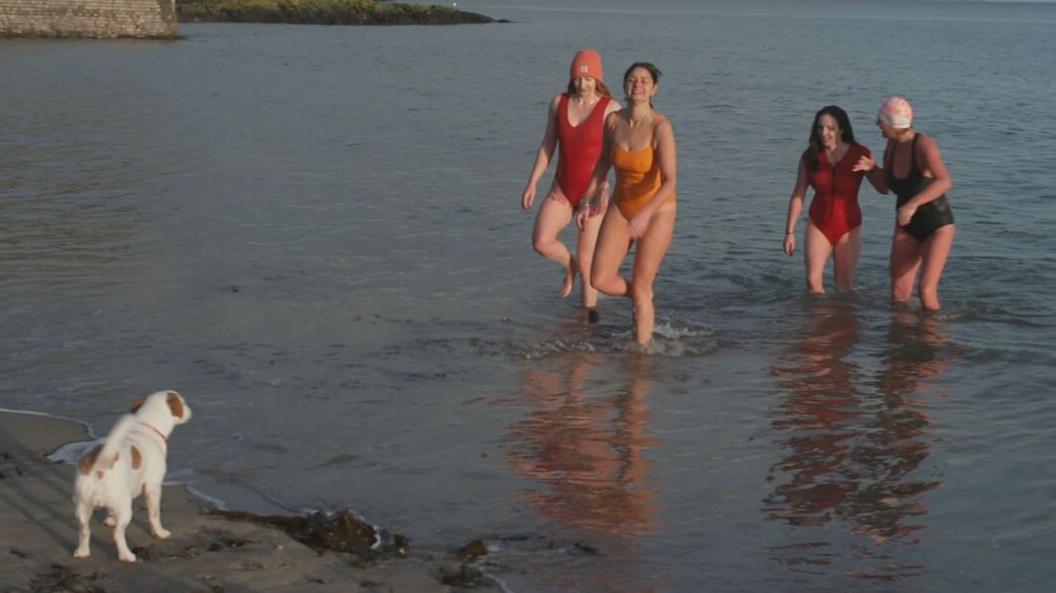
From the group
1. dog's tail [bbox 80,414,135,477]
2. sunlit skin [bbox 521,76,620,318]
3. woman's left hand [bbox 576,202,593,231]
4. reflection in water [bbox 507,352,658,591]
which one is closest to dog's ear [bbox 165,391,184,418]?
dog's tail [bbox 80,414,135,477]

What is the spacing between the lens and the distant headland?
75625 mm

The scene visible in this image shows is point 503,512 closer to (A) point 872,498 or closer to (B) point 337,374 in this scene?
(A) point 872,498

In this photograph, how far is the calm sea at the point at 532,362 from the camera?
661 cm

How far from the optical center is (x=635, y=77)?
8719 mm

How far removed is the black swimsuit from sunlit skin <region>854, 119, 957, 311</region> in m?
0.03

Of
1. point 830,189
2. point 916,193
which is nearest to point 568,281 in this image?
point 830,189

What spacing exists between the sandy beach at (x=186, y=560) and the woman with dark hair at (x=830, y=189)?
18.5 feet

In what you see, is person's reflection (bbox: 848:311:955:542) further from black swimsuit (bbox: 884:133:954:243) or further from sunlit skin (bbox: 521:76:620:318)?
sunlit skin (bbox: 521:76:620:318)

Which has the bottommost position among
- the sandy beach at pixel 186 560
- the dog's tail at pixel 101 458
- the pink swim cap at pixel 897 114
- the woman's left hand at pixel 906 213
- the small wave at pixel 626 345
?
the small wave at pixel 626 345

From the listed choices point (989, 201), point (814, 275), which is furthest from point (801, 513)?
point (989, 201)

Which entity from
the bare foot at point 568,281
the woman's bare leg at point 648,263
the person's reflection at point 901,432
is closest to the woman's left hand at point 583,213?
the woman's bare leg at point 648,263

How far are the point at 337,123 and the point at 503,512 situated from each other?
20.5 m

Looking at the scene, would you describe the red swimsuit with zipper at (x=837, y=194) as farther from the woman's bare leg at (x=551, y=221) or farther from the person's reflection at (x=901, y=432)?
the woman's bare leg at (x=551, y=221)

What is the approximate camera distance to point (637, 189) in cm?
912
